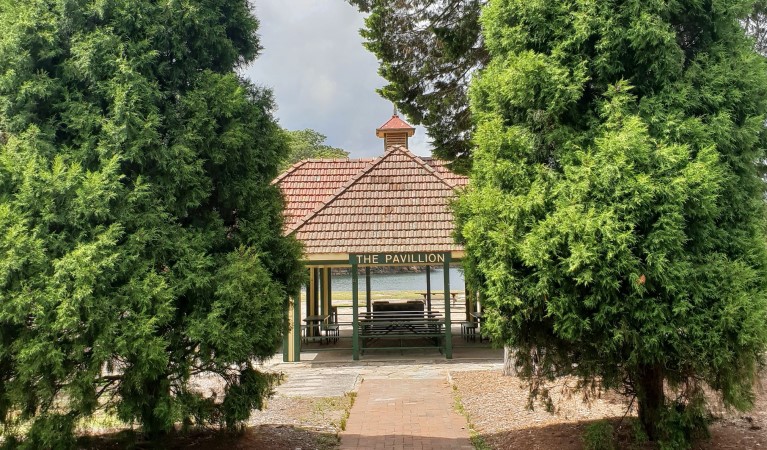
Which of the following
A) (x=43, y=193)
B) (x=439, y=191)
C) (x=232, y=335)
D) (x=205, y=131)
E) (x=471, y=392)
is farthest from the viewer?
(x=439, y=191)

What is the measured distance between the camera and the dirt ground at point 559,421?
22.8 feet

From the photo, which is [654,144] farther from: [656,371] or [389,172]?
[389,172]

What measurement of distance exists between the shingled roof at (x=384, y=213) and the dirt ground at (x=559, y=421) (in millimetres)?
4354

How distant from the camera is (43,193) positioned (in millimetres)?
5355

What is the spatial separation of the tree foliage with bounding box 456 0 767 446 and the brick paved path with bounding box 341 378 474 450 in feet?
5.86

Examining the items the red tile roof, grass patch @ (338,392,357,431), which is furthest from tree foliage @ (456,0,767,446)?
the red tile roof

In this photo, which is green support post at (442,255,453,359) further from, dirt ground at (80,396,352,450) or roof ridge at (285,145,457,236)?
dirt ground at (80,396,352,450)

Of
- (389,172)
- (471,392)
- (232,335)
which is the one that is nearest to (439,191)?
(389,172)

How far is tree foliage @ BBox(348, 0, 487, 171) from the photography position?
37.1ft

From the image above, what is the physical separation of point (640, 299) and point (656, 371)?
127 cm

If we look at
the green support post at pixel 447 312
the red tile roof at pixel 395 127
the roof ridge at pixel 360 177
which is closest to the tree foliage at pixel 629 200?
the green support post at pixel 447 312

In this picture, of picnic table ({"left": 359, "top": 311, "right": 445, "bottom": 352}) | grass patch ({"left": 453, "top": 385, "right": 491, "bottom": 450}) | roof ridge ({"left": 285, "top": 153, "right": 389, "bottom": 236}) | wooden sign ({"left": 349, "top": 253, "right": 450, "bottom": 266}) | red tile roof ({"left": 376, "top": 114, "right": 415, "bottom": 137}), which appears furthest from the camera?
red tile roof ({"left": 376, "top": 114, "right": 415, "bottom": 137})

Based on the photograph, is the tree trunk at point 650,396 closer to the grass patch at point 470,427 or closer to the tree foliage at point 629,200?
the tree foliage at point 629,200

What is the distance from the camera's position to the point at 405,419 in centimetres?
876
